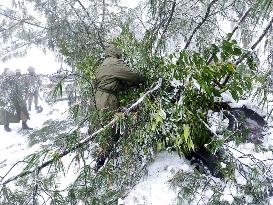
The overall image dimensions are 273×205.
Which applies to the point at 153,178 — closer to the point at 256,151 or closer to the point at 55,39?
the point at 256,151

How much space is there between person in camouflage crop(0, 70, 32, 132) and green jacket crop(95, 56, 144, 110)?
4.84 metres

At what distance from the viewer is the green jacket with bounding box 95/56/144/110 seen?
186 inches

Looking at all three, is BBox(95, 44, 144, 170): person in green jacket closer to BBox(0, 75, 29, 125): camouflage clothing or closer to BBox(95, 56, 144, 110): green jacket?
BBox(95, 56, 144, 110): green jacket

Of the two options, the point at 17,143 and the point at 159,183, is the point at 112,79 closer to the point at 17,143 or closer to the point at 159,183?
the point at 159,183

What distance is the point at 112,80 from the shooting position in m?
4.83

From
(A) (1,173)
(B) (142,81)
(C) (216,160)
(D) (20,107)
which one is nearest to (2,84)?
(D) (20,107)

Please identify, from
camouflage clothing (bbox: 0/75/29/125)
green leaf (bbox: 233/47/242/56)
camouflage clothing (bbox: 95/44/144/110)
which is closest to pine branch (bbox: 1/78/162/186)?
camouflage clothing (bbox: 95/44/144/110)

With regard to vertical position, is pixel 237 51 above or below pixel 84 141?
above

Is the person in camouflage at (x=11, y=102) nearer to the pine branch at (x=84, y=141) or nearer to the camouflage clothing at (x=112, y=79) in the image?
the camouflage clothing at (x=112, y=79)

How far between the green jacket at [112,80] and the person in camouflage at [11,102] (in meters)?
4.84

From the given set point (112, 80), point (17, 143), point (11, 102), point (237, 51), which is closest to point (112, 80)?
point (112, 80)

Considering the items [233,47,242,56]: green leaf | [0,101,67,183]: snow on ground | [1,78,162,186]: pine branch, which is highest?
[233,47,242,56]: green leaf

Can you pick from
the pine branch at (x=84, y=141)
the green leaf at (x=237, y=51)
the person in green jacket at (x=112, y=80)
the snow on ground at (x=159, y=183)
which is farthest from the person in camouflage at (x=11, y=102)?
the green leaf at (x=237, y=51)

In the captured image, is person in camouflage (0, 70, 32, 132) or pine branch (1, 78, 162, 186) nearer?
pine branch (1, 78, 162, 186)
